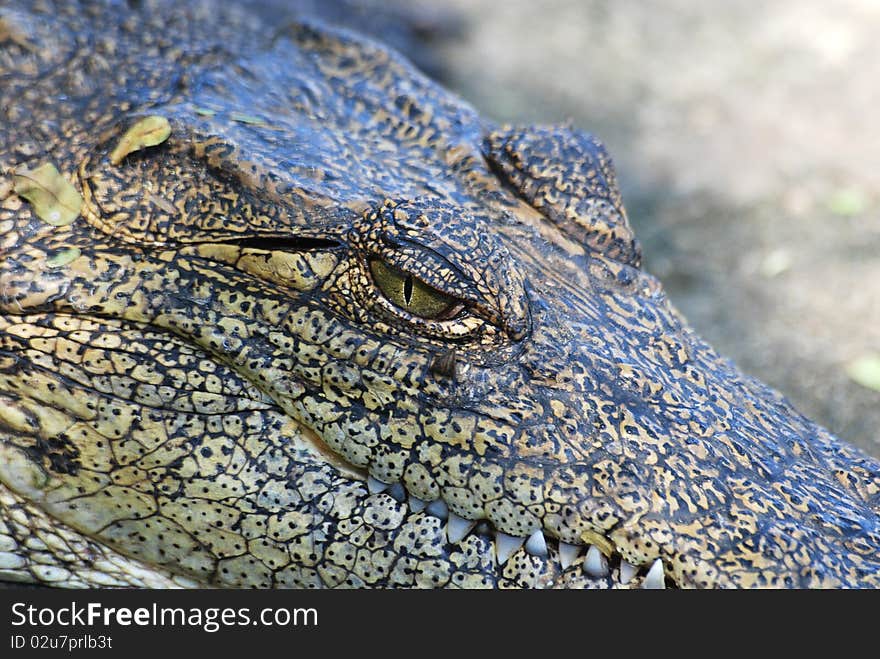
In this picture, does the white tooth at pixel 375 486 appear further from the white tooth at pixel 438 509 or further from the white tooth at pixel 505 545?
the white tooth at pixel 505 545

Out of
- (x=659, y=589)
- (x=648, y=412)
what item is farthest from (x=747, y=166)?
(x=659, y=589)

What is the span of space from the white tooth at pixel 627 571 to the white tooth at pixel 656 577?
0.14 ft

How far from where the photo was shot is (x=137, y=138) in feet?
10.1

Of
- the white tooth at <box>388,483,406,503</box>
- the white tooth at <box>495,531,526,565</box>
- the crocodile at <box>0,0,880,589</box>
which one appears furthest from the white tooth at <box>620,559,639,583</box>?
the white tooth at <box>388,483,406,503</box>

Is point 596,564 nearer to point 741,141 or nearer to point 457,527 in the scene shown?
point 457,527

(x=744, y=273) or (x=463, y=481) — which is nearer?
(x=463, y=481)

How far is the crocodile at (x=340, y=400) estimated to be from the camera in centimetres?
270

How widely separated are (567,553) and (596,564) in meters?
0.09

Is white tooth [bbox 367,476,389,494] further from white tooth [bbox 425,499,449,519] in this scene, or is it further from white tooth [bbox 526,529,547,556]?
white tooth [bbox 526,529,547,556]

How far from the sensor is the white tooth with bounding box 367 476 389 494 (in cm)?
286

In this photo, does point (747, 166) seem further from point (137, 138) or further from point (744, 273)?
point (137, 138)

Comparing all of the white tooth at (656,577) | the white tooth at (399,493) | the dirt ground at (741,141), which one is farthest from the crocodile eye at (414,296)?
the dirt ground at (741,141)

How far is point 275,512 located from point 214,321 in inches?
23.2

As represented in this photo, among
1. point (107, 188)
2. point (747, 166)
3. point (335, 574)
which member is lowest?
point (335, 574)
